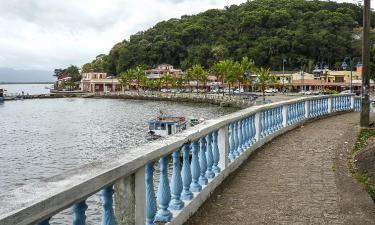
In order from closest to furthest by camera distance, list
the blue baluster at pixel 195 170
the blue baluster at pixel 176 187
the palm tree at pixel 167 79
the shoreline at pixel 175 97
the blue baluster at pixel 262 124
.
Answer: the blue baluster at pixel 176 187 → the blue baluster at pixel 195 170 → the blue baluster at pixel 262 124 → the shoreline at pixel 175 97 → the palm tree at pixel 167 79

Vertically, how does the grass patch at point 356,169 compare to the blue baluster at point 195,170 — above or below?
below

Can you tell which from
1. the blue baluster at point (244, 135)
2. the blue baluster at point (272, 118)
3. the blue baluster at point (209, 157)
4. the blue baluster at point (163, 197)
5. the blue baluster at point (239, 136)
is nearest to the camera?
the blue baluster at point (163, 197)

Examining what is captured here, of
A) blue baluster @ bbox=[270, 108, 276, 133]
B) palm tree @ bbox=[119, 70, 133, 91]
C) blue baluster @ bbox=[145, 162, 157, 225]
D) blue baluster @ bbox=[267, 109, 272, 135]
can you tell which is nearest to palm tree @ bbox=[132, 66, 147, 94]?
palm tree @ bbox=[119, 70, 133, 91]

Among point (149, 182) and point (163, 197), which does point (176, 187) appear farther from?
point (149, 182)

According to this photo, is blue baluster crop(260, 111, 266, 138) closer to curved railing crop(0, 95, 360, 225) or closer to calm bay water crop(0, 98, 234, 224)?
curved railing crop(0, 95, 360, 225)

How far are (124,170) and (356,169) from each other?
571cm

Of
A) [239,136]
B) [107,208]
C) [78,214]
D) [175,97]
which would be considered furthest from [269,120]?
[175,97]

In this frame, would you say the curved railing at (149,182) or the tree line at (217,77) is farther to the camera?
the tree line at (217,77)

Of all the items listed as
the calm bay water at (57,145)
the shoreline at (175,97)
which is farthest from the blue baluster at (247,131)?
the shoreline at (175,97)

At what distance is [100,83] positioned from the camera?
160m

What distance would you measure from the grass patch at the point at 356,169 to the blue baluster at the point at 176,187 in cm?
296

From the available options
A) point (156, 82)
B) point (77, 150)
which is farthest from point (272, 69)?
point (77, 150)

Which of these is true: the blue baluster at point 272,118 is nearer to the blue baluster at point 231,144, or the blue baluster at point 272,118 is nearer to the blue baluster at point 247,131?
the blue baluster at point 247,131

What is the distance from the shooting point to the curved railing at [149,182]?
233 centimetres
